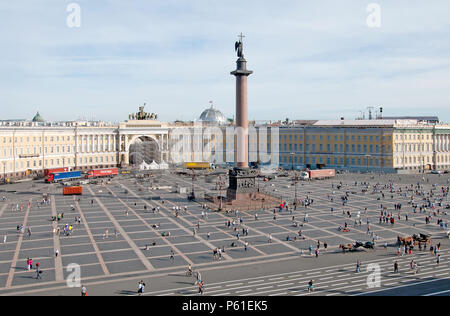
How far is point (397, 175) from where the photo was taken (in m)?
91.2

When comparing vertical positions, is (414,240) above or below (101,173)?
below

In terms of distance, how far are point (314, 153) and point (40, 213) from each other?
68.1 m

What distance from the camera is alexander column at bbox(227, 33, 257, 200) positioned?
6262cm

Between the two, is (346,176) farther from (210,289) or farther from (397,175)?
(210,289)

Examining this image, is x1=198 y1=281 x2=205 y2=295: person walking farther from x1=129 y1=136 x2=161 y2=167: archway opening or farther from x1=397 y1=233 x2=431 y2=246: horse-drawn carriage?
x1=129 y1=136 x2=161 y2=167: archway opening

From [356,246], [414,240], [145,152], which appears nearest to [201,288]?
[356,246]

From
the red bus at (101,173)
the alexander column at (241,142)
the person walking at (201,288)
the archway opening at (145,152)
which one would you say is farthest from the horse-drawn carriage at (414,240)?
the archway opening at (145,152)

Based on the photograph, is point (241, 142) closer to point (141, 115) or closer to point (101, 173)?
point (101, 173)

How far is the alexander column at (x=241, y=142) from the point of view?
6262 cm

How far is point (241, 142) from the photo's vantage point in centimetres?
6262

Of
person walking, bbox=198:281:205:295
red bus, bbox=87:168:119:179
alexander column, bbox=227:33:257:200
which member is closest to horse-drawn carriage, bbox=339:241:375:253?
person walking, bbox=198:281:205:295

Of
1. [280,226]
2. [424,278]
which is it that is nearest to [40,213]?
[280,226]

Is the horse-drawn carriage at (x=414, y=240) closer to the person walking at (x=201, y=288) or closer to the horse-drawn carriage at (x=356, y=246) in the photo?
the horse-drawn carriage at (x=356, y=246)

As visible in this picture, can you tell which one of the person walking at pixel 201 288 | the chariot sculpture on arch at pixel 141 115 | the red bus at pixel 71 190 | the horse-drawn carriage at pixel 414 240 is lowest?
the person walking at pixel 201 288
